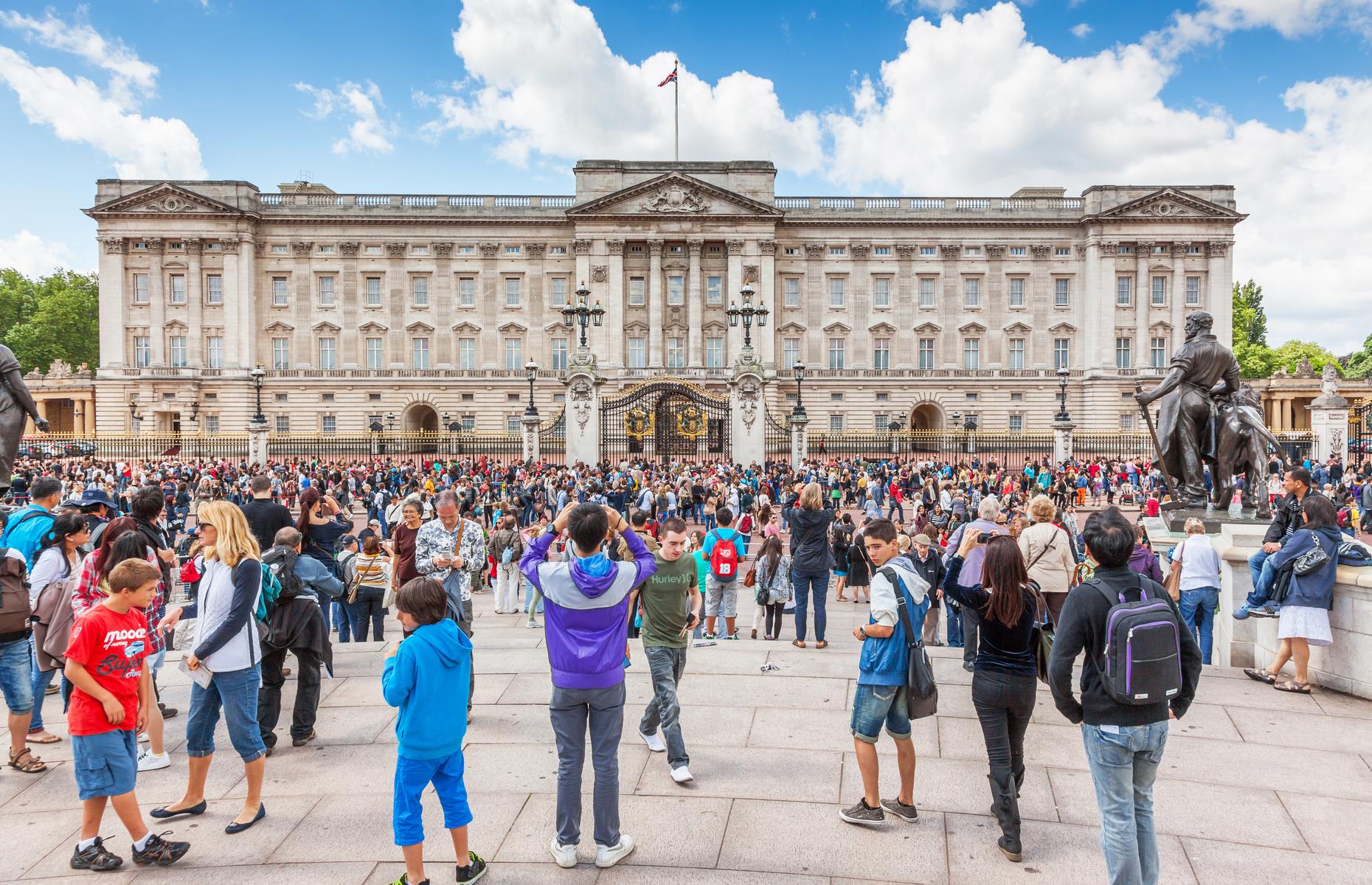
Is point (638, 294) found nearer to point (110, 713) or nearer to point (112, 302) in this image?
point (112, 302)

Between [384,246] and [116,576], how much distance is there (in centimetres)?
5469

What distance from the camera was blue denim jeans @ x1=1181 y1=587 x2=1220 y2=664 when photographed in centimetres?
836

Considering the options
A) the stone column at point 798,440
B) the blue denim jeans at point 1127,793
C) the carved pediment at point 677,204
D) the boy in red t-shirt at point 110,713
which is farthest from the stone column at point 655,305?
the blue denim jeans at point 1127,793

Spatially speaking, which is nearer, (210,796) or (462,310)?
(210,796)

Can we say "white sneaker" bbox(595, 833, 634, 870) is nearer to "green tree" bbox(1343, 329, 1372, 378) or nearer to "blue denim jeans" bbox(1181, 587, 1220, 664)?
"blue denim jeans" bbox(1181, 587, 1220, 664)

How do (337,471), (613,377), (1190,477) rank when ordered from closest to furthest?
1. (1190,477)
2. (337,471)
3. (613,377)

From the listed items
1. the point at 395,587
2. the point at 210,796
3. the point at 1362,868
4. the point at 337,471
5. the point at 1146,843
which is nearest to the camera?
the point at 1146,843

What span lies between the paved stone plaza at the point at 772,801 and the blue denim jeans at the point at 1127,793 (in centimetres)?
67

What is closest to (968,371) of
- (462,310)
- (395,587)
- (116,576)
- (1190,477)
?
(462,310)

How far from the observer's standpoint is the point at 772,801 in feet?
18.9

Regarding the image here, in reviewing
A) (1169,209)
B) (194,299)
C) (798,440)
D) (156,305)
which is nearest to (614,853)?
(798,440)

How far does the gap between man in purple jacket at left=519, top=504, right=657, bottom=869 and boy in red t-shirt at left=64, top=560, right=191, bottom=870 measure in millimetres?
2458

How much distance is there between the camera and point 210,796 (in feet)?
19.4

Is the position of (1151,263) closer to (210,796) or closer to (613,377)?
(613,377)
